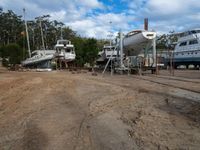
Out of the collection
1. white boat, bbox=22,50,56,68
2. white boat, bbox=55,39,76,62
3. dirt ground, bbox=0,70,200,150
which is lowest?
dirt ground, bbox=0,70,200,150

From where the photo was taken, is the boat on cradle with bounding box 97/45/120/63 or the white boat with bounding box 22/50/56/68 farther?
the white boat with bounding box 22/50/56/68

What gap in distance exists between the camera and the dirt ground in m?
6.09

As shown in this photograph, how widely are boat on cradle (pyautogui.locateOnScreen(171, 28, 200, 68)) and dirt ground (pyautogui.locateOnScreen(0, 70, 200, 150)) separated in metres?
22.4

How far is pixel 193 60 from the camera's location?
34.0 m

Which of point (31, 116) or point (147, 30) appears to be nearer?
point (31, 116)

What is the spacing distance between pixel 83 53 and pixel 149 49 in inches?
686

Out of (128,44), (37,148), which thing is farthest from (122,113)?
(128,44)

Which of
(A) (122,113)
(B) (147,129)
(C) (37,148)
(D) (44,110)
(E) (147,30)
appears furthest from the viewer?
(E) (147,30)

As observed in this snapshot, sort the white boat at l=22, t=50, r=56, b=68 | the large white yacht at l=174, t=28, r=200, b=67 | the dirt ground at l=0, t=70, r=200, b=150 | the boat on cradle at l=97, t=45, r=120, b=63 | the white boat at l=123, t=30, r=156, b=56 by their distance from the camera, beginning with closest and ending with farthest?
the dirt ground at l=0, t=70, r=200, b=150
the white boat at l=123, t=30, r=156, b=56
the large white yacht at l=174, t=28, r=200, b=67
the boat on cradle at l=97, t=45, r=120, b=63
the white boat at l=22, t=50, r=56, b=68

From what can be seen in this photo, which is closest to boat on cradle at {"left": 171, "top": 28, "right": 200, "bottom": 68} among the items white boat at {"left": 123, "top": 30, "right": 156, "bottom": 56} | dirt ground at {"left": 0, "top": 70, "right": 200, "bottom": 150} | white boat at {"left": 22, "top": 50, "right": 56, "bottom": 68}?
white boat at {"left": 123, "top": 30, "right": 156, "bottom": 56}

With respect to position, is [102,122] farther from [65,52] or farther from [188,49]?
[65,52]

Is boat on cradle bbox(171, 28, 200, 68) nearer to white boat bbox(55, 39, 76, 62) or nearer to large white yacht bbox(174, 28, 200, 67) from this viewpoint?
large white yacht bbox(174, 28, 200, 67)

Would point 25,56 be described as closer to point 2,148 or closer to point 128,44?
point 128,44

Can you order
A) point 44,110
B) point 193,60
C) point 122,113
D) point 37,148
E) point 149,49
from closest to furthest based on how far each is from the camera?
point 37,148 < point 122,113 < point 44,110 < point 149,49 < point 193,60
